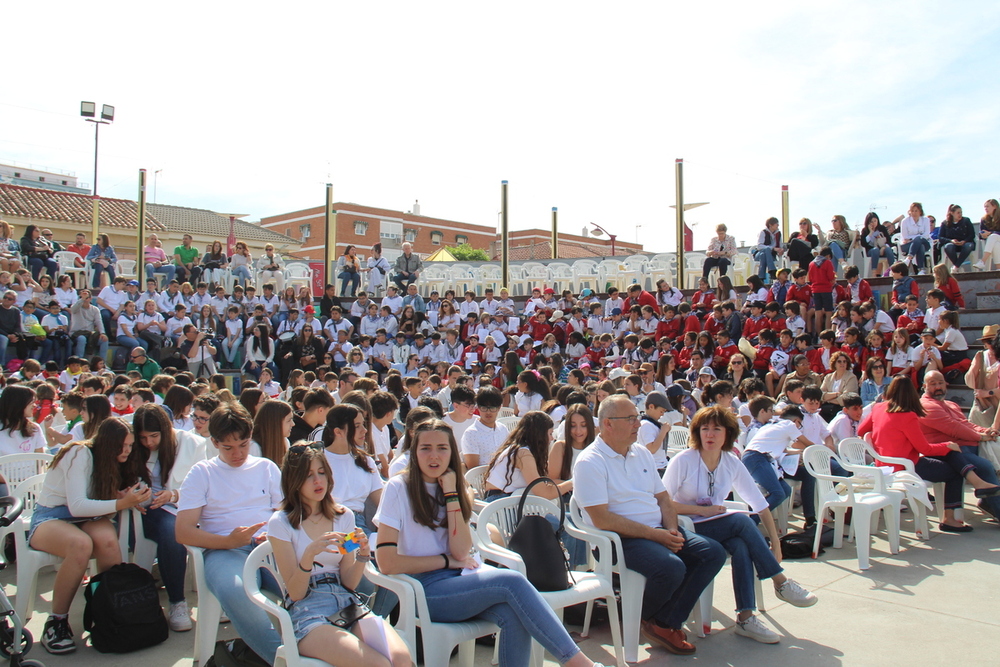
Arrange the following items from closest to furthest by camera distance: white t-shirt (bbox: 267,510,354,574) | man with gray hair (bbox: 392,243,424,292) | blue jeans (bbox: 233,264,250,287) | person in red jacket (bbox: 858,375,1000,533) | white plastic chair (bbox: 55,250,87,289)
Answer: white t-shirt (bbox: 267,510,354,574)
person in red jacket (bbox: 858,375,1000,533)
white plastic chair (bbox: 55,250,87,289)
blue jeans (bbox: 233,264,250,287)
man with gray hair (bbox: 392,243,424,292)

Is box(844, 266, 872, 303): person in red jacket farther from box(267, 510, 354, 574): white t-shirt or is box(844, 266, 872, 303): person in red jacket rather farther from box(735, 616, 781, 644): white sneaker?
box(267, 510, 354, 574): white t-shirt

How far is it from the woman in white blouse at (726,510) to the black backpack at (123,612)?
2.94 m

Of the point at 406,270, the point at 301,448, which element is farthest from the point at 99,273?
the point at 301,448

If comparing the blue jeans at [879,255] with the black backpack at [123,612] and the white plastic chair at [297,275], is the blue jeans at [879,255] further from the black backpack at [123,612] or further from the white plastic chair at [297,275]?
the white plastic chair at [297,275]

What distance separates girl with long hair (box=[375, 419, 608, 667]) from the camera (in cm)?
309

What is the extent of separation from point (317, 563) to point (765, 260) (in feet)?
38.8

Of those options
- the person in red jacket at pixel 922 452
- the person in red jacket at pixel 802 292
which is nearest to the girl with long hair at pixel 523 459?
the person in red jacket at pixel 922 452

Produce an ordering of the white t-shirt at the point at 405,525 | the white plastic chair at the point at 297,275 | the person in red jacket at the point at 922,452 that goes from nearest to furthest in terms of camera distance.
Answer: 1. the white t-shirt at the point at 405,525
2. the person in red jacket at the point at 922,452
3. the white plastic chair at the point at 297,275

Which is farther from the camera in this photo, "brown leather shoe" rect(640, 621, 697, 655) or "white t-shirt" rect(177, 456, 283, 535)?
"brown leather shoe" rect(640, 621, 697, 655)

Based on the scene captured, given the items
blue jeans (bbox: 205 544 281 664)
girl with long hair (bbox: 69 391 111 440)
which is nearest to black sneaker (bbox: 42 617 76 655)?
blue jeans (bbox: 205 544 281 664)

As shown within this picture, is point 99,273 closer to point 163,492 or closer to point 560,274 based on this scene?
point 560,274

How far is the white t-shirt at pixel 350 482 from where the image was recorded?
411 cm

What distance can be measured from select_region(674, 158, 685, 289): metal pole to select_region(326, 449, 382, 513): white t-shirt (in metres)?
12.6

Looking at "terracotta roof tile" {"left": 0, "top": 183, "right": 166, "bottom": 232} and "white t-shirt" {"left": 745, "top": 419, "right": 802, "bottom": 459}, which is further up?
"terracotta roof tile" {"left": 0, "top": 183, "right": 166, "bottom": 232}
